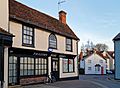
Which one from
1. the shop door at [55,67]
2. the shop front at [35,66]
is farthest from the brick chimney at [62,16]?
the shop door at [55,67]

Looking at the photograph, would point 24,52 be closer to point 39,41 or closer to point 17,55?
point 17,55

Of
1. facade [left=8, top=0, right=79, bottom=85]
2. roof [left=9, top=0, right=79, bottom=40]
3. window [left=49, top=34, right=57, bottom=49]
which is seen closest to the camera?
facade [left=8, top=0, right=79, bottom=85]

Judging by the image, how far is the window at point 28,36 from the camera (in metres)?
24.2

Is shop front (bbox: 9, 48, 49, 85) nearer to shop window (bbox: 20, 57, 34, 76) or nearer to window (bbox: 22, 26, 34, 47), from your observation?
shop window (bbox: 20, 57, 34, 76)

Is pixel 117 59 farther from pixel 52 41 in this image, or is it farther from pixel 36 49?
pixel 36 49

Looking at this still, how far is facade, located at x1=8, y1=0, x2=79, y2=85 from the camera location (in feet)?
74.1

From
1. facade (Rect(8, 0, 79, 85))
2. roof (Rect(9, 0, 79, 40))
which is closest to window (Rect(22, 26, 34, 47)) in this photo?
facade (Rect(8, 0, 79, 85))

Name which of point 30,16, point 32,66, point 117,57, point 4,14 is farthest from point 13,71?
point 117,57

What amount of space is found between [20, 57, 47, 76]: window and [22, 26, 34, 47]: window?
146 centimetres

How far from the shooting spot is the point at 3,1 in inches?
784

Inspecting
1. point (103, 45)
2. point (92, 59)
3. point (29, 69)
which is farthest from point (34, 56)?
point (103, 45)

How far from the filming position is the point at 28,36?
24.8m

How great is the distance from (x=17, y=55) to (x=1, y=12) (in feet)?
15.1

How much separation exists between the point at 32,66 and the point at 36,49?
175 centimetres
